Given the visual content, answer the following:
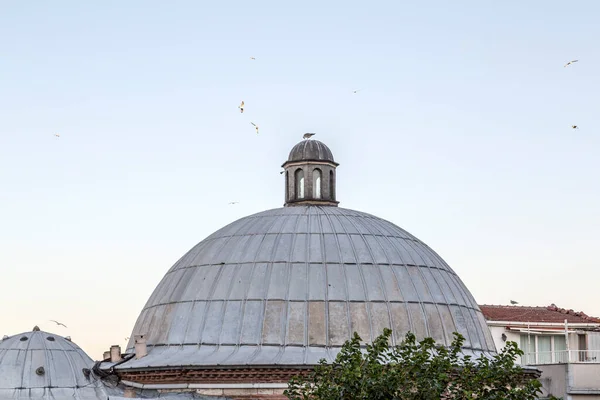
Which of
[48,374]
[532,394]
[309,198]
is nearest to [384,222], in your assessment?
[309,198]

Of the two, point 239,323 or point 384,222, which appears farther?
point 384,222

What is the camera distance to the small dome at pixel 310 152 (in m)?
45.6

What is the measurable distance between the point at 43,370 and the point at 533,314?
93.1 ft

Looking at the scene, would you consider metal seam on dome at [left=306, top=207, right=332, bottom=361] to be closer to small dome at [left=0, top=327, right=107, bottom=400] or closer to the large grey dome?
the large grey dome

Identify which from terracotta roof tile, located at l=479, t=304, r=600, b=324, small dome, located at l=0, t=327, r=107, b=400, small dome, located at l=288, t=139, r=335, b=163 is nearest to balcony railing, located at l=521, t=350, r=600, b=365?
terracotta roof tile, located at l=479, t=304, r=600, b=324

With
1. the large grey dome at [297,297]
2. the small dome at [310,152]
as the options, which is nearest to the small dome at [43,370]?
the large grey dome at [297,297]

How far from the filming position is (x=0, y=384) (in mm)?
38188

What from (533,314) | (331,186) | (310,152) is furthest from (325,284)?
(533,314)

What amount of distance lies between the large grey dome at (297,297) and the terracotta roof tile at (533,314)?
55.2ft

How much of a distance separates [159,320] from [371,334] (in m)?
6.34

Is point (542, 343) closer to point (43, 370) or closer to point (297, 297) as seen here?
point (297, 297)

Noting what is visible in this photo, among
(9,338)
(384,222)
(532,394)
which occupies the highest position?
(384,222)

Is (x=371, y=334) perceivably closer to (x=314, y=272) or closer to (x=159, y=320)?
(x=314, y=272)

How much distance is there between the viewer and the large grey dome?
1575 inches
